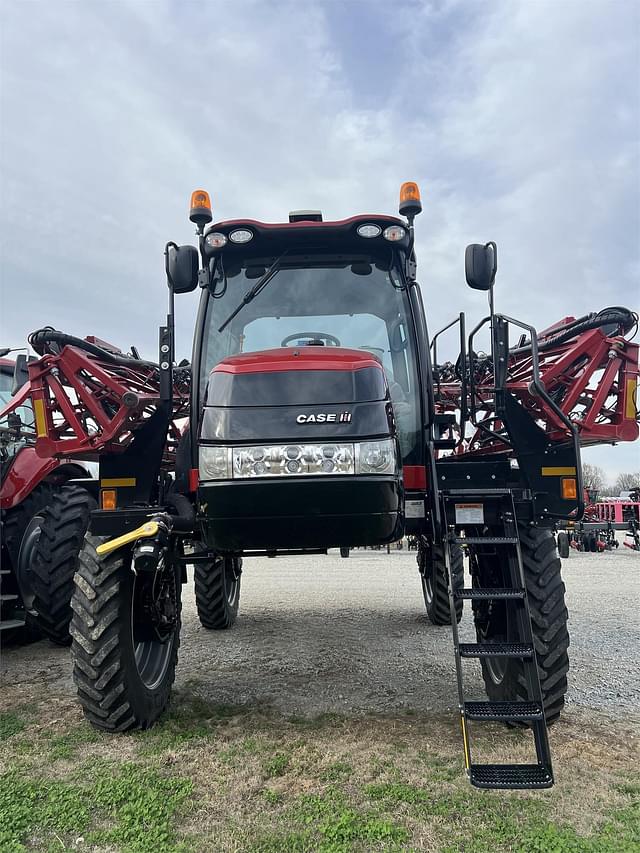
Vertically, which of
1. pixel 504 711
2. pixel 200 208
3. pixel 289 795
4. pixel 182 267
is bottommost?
pixel 289 795

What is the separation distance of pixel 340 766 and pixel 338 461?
1.57m

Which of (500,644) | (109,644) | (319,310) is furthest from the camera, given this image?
(319,310)

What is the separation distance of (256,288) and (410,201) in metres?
1.15

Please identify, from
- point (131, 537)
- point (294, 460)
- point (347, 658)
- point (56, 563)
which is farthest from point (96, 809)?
point (347, 658)

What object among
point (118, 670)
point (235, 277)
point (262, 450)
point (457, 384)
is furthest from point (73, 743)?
point (457, 384)

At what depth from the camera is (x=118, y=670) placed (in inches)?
141

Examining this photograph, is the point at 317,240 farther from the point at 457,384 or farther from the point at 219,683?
the point at 219,683

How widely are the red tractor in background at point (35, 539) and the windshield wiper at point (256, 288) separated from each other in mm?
2044

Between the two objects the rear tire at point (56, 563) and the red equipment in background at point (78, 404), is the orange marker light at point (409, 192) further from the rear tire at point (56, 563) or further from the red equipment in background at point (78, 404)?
the rear tire at point (56, 563)

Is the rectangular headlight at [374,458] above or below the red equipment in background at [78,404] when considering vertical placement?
below

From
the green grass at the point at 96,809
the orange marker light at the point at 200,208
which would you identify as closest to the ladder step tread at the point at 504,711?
the green grass at the point at 96,809

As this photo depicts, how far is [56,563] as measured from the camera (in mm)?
5246

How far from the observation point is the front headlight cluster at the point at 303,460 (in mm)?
3170

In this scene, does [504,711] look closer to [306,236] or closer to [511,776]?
[511,776]
